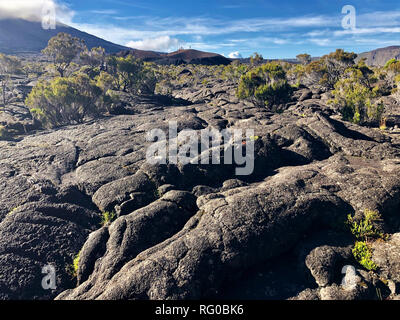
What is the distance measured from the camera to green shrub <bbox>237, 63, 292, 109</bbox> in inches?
1762

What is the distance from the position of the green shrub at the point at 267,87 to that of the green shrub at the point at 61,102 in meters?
31.0

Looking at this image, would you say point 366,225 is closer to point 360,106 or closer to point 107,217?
point 107,217

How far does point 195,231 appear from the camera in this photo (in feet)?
40.4

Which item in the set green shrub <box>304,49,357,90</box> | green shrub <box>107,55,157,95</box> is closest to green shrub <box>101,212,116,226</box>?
green shrub <box>107,55,157,95</box>

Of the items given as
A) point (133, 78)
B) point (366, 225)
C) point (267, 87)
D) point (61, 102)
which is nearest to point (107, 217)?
point (366, 225)

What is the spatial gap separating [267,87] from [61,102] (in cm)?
3810

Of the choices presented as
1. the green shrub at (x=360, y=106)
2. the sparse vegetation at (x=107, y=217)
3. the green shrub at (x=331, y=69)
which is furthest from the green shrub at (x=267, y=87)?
the sparse vegetation at (x=107, y=217)

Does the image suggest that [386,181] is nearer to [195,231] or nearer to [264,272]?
[264,272]

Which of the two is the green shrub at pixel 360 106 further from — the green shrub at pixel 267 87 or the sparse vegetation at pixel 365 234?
the sparse vegetation at pixel 365 234

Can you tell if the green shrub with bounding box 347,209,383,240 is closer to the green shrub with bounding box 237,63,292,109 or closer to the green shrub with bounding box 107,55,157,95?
the green shrub with bounding box 237,63,292,109
